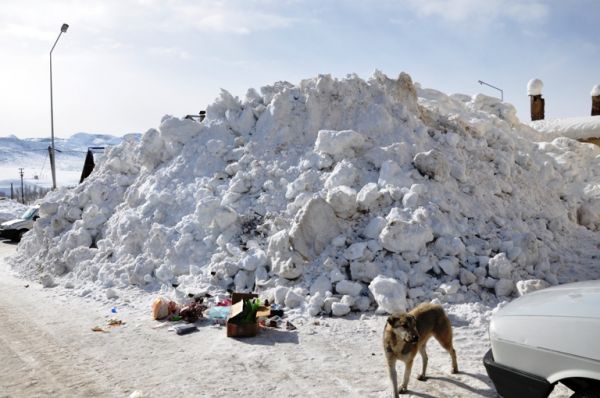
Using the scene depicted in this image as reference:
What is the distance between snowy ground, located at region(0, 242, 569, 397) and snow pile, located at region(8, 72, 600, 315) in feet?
2.45

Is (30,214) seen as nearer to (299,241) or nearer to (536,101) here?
(299,241)

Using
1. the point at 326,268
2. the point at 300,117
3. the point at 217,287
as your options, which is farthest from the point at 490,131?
the point at 217,287

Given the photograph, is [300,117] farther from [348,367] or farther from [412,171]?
[348,367]

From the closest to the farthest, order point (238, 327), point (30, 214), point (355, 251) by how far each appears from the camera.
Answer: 1. point (238, 327)
2. point (355, 251)
3. point (30, 214)

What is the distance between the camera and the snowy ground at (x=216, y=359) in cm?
432

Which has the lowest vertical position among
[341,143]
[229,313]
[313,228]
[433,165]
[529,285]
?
[229,313]

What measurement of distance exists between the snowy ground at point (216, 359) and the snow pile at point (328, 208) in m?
0.75

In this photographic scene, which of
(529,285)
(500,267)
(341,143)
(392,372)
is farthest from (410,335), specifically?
(341,143)

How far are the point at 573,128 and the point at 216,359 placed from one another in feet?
45.8

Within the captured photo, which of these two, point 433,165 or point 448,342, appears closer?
point 448,342

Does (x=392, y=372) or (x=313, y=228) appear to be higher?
(x=313, y=228)

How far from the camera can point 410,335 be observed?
3.79 meters

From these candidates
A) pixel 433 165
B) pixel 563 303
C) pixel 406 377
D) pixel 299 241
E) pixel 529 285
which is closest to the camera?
pixel 563 303

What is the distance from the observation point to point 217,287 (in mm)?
7324
